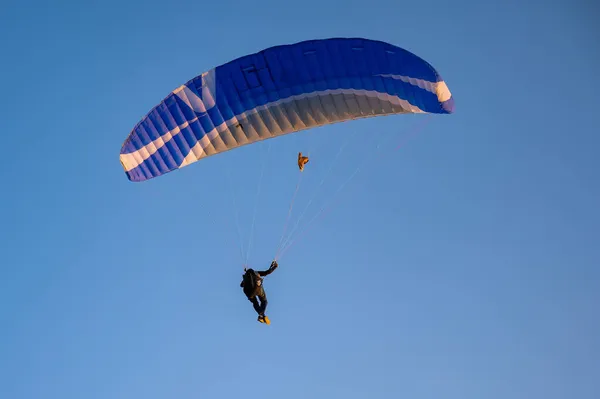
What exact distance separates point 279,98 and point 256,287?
14.3 ft

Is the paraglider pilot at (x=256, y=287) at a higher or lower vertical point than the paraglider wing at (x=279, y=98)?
lower

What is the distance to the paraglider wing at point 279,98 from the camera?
1944cm

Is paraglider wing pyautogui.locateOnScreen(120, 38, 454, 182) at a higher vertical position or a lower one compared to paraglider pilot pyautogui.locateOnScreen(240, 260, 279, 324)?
higher

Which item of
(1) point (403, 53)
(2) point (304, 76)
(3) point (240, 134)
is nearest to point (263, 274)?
(3) point (240, 134)

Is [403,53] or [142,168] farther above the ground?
[403,53]

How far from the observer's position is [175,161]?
20906mm

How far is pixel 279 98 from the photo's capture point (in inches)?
803

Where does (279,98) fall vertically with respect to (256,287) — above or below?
above

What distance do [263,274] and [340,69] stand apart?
16.3 feet

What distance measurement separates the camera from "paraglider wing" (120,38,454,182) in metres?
19.4

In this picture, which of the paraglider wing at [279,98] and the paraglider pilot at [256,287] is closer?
the paraglider wing at [279,98]

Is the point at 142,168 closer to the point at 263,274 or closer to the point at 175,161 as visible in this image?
the point at 175,161

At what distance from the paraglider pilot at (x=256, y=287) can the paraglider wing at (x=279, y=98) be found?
9.92 ft

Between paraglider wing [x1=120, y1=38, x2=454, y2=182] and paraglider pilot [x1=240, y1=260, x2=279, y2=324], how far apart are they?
9.92ft
